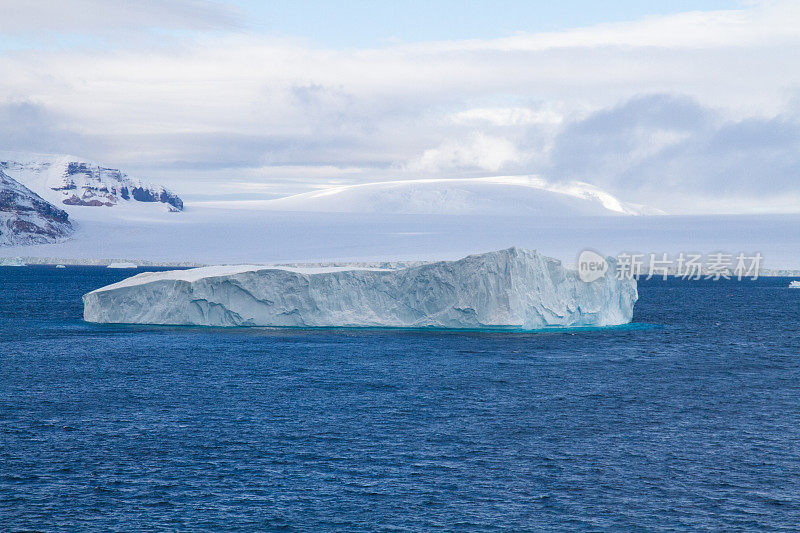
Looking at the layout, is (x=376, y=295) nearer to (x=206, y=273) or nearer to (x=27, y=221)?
(x=206, y=273)

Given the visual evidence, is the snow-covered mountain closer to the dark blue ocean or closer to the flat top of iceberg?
the flat top of iceberg

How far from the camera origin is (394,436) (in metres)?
23.3

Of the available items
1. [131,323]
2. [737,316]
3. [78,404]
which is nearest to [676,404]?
[78,404]

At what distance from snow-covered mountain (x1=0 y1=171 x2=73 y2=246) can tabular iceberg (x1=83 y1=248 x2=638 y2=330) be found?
12754 cm

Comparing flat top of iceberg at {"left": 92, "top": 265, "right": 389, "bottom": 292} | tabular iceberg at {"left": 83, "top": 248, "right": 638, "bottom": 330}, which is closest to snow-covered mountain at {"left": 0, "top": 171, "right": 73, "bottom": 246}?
flat top of iceberg at {"left": 92, "top": 265, "right": 389, "bottom": 292}

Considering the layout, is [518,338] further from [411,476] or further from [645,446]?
[411,476]

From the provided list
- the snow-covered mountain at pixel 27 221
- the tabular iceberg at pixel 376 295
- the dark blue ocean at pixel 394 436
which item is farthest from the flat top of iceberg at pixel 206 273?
the snow-covered mountain at pixel 27 221

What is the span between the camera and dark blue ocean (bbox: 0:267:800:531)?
17141mm

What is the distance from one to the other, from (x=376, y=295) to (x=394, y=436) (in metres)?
24.7

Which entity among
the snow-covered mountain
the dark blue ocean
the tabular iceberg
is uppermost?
the snow-covered mountain

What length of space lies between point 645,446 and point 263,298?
96.5ft

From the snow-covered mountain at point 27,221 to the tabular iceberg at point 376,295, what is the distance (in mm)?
127544

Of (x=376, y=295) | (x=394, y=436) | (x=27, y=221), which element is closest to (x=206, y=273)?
(x=376, y=295)

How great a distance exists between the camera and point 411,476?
19.5 m
